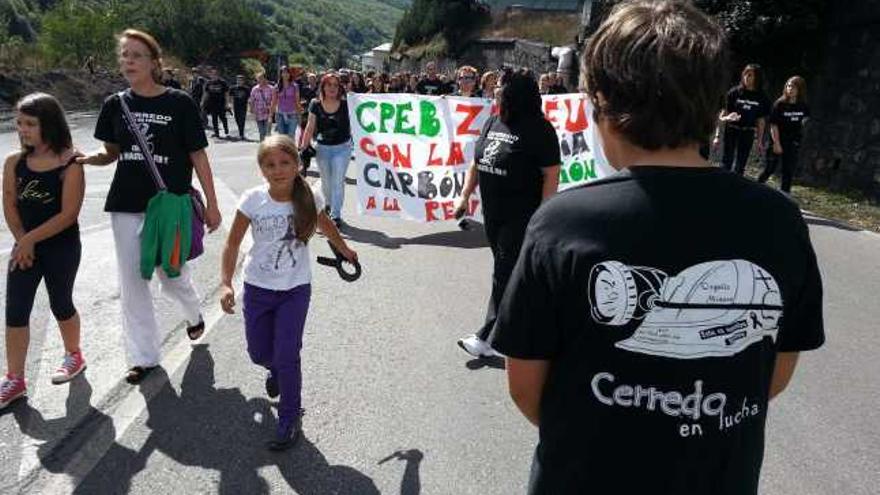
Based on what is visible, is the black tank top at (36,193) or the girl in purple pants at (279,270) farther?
the black tank top at (36,193)

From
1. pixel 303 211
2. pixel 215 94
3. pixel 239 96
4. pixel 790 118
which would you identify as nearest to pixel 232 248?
pixel 303 211

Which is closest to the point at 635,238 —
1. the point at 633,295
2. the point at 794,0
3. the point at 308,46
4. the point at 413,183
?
the point at 633,295

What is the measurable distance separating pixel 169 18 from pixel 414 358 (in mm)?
78359

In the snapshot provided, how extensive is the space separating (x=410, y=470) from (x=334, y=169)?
20.0ft

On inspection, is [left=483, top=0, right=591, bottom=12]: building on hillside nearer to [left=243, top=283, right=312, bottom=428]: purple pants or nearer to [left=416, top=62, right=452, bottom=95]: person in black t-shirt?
[left=416, top=62, right=452, bottom=95]: person in black t-shirt

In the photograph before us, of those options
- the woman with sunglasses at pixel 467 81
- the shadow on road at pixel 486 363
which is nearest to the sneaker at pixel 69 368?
the shadow on road at pixel 486 363

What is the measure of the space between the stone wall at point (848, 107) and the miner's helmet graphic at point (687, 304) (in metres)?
12.5

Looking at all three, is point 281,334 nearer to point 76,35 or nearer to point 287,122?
point 287,122

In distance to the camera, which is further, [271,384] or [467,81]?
[467,81]

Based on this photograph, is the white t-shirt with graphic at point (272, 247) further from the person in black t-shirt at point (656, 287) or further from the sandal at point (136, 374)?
the person in black t-shirt at point (656, 287)

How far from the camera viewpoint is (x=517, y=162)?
176 inches

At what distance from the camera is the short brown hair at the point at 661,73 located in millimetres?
1411

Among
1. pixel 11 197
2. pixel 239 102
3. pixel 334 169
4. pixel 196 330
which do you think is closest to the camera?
pixel 11 197

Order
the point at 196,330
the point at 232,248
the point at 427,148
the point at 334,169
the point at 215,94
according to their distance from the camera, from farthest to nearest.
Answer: the point at 215,94, the point at 334,169, the point at 427,148, the point at 196,330, the point at 232,248
